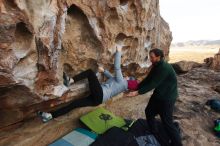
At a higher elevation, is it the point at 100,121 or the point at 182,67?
the point at 182,67

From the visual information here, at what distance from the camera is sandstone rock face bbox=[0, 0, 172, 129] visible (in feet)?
17.1

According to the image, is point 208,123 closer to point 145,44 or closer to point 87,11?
point 145,44

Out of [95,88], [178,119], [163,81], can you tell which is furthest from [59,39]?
[178,119]

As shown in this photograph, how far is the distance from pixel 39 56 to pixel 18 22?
3.36 feet

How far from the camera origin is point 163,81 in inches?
249

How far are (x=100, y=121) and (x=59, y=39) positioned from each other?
105 inches

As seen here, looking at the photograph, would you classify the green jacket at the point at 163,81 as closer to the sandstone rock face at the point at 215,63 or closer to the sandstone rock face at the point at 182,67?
the sandstone rock face at the point at 182,67

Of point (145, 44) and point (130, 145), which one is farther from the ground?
point (145, 44)

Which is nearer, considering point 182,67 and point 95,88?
point 95,88

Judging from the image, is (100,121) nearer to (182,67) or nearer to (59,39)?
(59,39)

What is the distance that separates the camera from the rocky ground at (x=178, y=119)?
6.79 m

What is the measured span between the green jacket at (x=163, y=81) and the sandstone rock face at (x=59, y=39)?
220 cm

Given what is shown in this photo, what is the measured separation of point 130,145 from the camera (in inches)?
259

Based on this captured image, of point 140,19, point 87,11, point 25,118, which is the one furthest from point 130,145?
point 140,19
